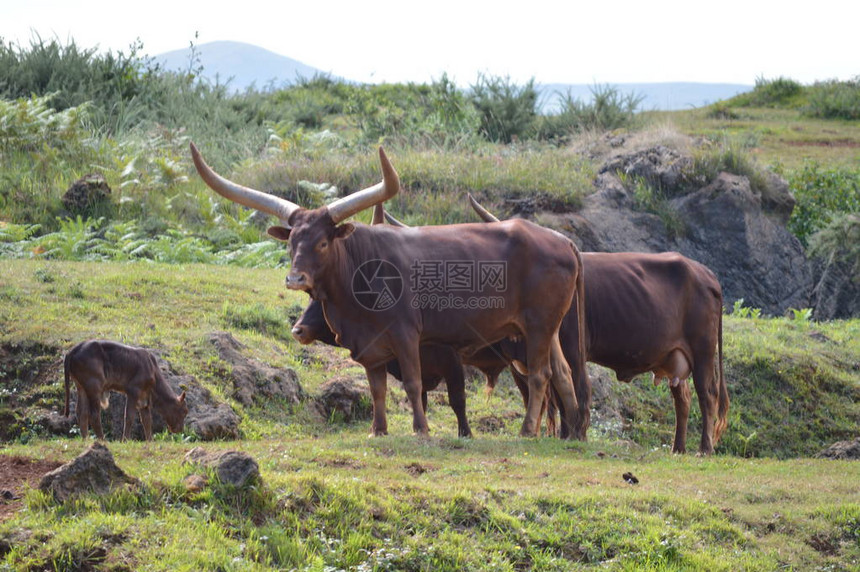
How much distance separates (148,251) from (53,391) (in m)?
6.62

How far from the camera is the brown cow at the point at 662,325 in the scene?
11.5 metres

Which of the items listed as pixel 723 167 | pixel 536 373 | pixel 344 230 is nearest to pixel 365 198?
pixel 344 230

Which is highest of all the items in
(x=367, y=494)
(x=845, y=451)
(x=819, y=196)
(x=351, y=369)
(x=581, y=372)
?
(x=819, y=196)

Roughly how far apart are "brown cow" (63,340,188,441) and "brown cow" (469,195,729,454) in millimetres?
3870

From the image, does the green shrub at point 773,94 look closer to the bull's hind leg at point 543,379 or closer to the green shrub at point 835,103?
the green shrub at point 835,103

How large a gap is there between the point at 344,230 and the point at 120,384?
90.3 inches

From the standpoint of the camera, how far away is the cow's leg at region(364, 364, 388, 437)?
967cm

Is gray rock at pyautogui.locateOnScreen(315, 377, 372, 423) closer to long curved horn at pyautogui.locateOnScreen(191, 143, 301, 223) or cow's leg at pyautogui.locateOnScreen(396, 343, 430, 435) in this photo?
cow's leg at pyautogui.locateOnScreen(396, 343, 430, 435)

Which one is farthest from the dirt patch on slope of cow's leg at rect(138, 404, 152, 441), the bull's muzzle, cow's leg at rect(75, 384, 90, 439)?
the bull's muzzle

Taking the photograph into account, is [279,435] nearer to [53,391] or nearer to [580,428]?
[53,391]

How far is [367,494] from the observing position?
695cm

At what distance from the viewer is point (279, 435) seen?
394 inches

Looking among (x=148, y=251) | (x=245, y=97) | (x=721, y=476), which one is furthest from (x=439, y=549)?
(x=245, y=97)

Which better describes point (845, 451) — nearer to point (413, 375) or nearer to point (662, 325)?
point (662, 325)
